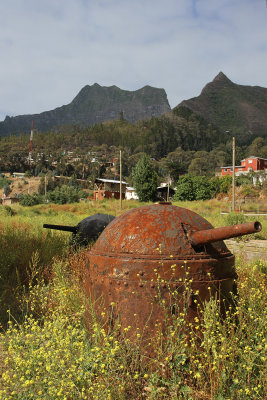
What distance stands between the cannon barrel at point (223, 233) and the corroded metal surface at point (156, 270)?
8 cm

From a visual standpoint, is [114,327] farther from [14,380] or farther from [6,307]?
[6,307]

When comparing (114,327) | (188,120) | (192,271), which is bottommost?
(114,327)

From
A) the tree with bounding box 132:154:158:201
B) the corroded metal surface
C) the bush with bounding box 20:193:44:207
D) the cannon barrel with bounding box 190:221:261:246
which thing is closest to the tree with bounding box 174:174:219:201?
the tree with bounding box 132:154:158:201

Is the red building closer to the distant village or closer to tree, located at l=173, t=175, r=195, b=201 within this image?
the distant village

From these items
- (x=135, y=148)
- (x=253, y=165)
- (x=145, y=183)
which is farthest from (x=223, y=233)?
(x=135, y=148)

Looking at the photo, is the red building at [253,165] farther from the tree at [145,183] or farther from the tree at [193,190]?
the tree at [193,190]

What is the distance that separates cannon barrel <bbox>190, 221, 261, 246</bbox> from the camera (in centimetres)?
306

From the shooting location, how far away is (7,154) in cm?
11038

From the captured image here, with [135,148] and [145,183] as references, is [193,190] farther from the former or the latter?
[135,148]

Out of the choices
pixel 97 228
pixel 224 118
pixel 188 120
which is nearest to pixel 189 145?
pixel 188 120

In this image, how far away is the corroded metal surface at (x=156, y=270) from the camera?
10.4 ft

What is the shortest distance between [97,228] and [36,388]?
15.2 ft

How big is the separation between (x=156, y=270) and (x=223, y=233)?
709 millimetres

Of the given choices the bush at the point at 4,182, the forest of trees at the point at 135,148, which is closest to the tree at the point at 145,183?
the forest of trees at the point at 135,148
